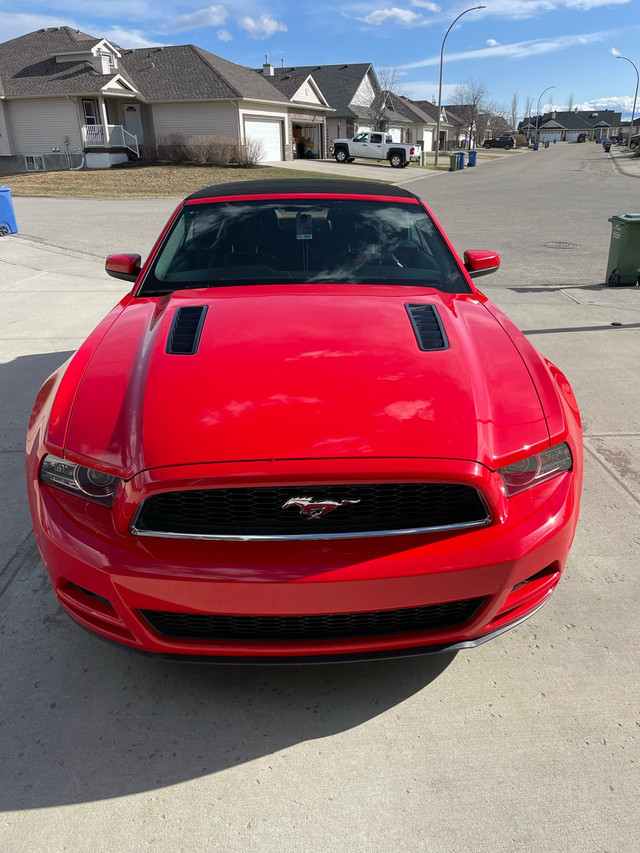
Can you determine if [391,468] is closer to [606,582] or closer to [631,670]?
[631,670]

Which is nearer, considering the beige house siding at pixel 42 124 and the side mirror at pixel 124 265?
the side mirror at pixel 124 265

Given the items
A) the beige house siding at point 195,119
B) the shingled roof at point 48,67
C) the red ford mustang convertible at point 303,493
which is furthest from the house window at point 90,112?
the red ford mustang convertible at point 303,493

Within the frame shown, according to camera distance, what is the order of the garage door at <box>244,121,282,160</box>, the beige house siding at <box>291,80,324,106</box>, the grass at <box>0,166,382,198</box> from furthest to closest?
the beige house siding at <box>291,80,324,106</box> < the garage door at <box>244,121,282,160</box> < the grass at <box>0,166,382,198</box>

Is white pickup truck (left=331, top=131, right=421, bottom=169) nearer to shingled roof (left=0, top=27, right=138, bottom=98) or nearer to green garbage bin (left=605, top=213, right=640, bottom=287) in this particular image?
shingled roof (left=0, top=27, right=138, bottom=98)

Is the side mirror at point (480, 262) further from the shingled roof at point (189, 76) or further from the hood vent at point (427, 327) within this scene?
the shingled roof at point (189, 76)

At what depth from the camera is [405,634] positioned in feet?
6.75

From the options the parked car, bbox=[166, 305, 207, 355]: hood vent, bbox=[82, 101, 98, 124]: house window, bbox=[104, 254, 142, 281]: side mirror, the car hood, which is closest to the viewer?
the car hood

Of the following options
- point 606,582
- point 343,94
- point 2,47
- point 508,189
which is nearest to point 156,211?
point 508,189

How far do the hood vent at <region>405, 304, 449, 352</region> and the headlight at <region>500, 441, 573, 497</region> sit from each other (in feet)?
2.01

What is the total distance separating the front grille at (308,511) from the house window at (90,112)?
39647mm

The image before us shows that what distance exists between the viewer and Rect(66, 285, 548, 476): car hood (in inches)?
79.2

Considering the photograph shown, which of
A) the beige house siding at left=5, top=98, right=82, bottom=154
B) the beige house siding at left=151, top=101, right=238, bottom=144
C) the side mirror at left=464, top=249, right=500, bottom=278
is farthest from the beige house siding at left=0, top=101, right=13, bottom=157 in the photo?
the side mirror at left=464, top=249, right=500, bottom=278

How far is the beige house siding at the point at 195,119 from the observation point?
36.6 metres

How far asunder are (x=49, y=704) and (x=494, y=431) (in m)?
1.80
